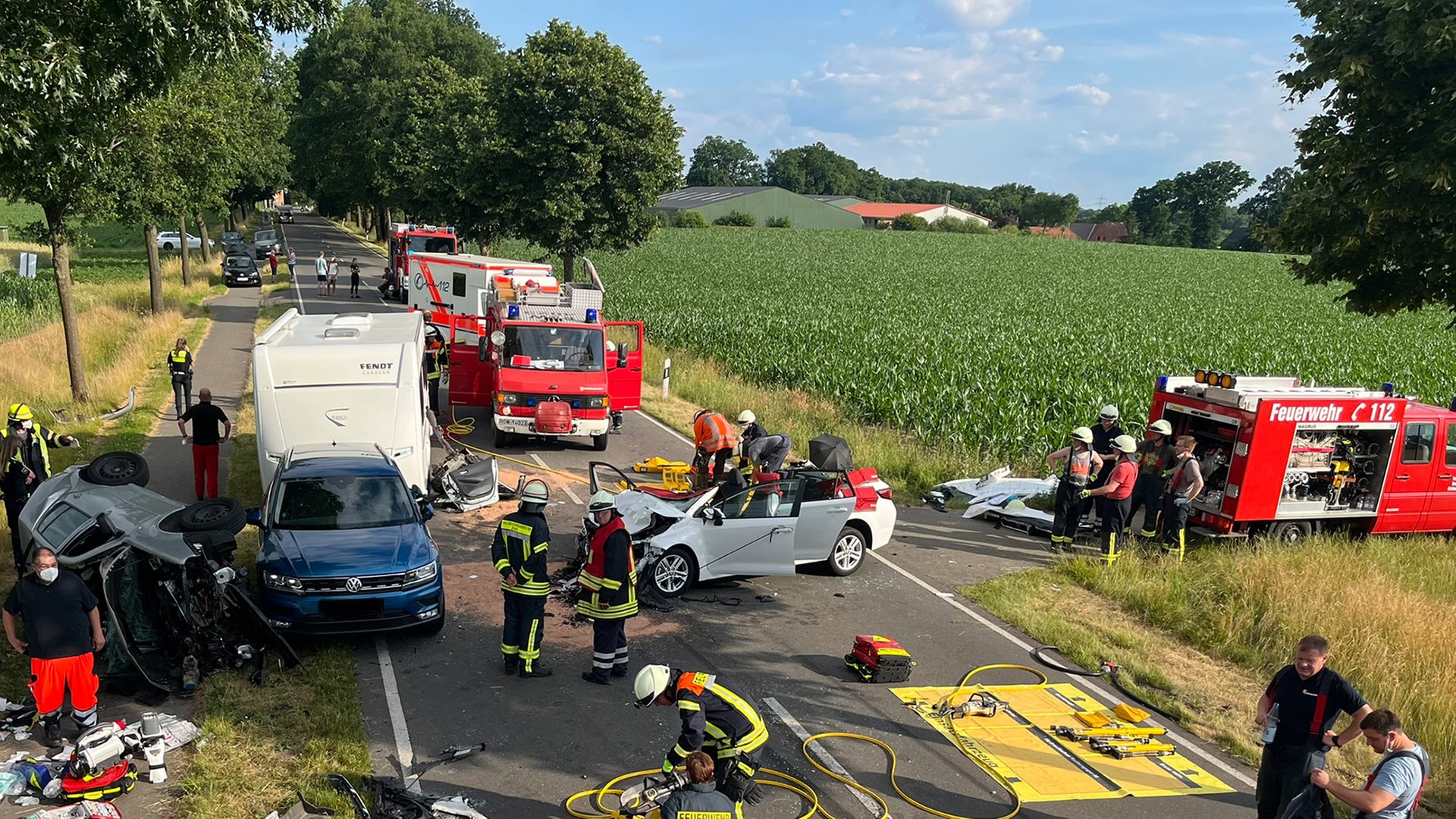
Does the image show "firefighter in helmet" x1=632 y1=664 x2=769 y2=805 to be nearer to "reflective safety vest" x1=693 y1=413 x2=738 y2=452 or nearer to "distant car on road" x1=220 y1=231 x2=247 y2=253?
"reflective safety vest" x1=693 y1=413 x2=738 y2=452

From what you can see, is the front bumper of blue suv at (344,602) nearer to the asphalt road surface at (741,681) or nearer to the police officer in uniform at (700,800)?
the asphalt road surface at (741,681)

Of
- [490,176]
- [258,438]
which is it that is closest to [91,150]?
[258,438]

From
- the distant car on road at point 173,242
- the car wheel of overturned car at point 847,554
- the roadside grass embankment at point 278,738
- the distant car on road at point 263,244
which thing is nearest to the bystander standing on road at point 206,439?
the roadside grass embankment at point 278,738

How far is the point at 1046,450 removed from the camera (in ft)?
60.0

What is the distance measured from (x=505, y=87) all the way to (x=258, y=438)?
1924 cm

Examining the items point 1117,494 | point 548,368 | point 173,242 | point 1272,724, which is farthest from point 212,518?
point 173,242

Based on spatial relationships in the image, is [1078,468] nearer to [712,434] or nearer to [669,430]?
[712,434]

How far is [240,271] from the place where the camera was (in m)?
41.1

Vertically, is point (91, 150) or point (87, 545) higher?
point (91, 150)

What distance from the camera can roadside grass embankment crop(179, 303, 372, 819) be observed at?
6961 mm

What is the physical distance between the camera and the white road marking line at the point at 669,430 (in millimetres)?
19719

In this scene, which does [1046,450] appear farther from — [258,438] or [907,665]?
[258,438]

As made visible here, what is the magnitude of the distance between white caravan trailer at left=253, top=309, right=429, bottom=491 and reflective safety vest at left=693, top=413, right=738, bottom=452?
3.67m

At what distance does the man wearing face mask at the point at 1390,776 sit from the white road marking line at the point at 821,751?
114 inches
